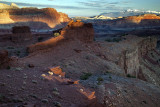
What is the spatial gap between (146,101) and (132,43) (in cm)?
2026

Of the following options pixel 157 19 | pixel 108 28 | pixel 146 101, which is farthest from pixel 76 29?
pixel 157 19

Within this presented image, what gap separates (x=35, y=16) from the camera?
74.2m

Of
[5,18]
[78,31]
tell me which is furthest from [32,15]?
[78,31]

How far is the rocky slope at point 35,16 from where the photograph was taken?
69.3 metres

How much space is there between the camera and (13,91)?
4.88 m

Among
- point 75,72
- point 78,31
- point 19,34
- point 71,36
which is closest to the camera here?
point 75,72

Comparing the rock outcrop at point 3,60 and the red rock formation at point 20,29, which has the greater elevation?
the red rock formation at point 20,29

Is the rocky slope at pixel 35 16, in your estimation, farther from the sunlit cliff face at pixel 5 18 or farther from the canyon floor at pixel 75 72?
the canyon floor at pixel 75 72

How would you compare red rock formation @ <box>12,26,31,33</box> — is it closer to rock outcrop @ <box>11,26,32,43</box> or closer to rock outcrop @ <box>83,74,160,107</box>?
rock outcrop @ <box>11,26,32,43</box>

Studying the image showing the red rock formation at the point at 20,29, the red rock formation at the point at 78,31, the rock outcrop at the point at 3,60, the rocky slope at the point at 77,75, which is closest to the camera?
the rocky slope at the point at 77,75

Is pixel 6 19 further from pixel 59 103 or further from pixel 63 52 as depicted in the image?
pixel 59 103

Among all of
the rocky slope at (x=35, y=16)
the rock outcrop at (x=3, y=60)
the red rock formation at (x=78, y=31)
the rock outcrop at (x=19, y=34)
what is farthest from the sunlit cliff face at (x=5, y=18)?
the rock outcrop at (x=3, y=60)

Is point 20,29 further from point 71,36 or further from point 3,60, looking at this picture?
point 3,60

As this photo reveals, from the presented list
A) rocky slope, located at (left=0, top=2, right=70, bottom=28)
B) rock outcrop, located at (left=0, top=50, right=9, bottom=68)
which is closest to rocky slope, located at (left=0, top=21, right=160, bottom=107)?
rock outcrop, located at (left=0, top=50, right=9, bottom=68)
